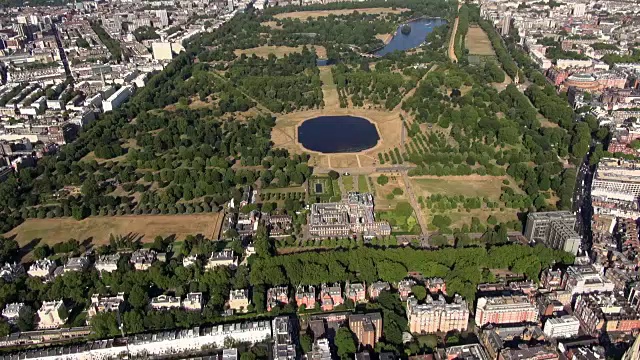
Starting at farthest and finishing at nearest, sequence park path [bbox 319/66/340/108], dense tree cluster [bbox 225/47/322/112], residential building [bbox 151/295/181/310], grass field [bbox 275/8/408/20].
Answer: grass field [bbox 275/8/408/20], park path [bbox 319/66/340/108], dense tree cluster [bbox 225/47/322/112], residential building [bbox 151/295/181/310]

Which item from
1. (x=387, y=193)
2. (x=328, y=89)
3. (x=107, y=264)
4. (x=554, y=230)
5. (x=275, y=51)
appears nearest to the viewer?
(x=107, y=264)

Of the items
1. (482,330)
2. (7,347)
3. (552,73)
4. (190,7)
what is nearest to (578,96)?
(552,73)

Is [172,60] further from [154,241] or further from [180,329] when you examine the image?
[180,329]

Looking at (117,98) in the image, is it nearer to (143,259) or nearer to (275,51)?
(275,51)

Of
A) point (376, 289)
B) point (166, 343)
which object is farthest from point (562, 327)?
point (166, 343)

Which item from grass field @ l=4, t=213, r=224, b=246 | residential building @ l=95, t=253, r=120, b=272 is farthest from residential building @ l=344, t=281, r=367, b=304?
residential building @ l=95, t=253, r=120, b=272

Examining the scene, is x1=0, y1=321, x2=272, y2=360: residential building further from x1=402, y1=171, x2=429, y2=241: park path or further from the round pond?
the round pond
